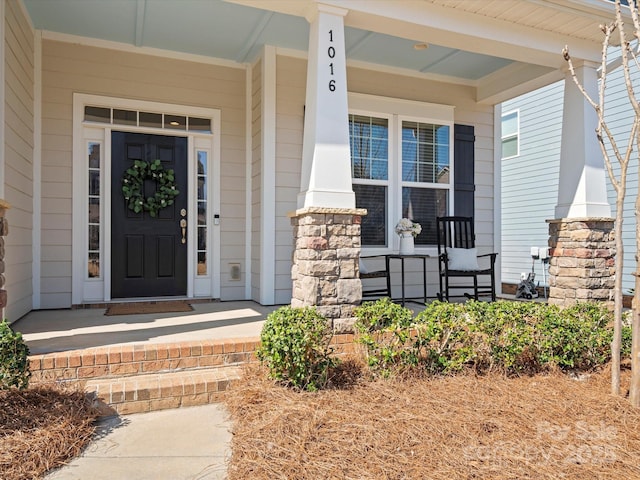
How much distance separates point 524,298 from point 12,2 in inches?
253

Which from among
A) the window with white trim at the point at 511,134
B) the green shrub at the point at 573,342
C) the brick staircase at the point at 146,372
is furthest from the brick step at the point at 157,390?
the window with white trim at the point at 511,134

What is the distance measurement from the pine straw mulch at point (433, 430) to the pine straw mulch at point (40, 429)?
2.41ft

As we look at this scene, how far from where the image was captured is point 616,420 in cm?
233

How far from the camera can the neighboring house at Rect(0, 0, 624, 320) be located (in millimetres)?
3629

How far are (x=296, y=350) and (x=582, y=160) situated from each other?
3.40 metres

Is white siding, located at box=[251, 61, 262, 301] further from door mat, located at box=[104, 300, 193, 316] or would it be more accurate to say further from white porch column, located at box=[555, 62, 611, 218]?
white porch column, located at box=[555, 62, 611, 218]

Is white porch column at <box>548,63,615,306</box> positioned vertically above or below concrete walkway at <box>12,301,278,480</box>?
above

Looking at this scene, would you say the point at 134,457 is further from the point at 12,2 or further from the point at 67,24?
the point at 67,24

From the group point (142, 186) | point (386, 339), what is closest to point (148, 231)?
point (142, 186)

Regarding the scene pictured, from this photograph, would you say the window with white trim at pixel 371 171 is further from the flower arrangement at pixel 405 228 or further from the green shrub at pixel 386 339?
the green shrub at pixel 386 339

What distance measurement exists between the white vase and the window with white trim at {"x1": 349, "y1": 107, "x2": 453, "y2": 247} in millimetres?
469

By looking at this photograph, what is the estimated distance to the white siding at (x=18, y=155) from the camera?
11.4 feet

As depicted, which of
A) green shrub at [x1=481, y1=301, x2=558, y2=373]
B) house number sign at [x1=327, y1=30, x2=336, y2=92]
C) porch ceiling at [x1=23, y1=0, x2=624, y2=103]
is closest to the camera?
green shrub at [x1=481, y1=301, x2=558, y2=373]

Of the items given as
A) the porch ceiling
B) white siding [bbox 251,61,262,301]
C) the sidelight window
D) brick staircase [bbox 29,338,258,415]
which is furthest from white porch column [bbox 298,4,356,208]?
the sidelight window
